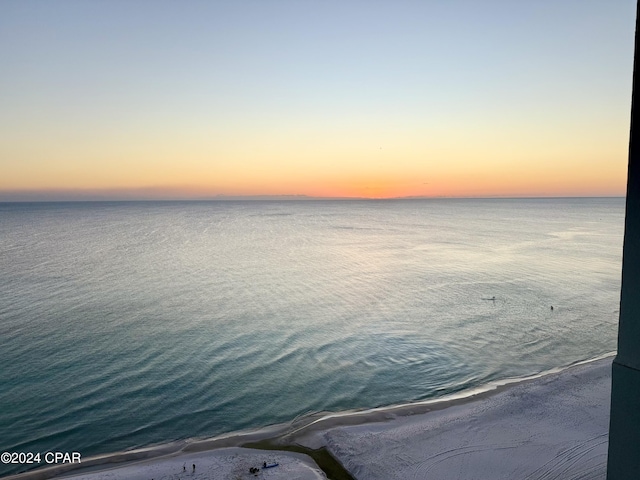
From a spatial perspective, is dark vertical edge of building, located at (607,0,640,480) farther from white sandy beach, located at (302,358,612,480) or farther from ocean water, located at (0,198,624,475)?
ocean water, located at (0,198,624,475)

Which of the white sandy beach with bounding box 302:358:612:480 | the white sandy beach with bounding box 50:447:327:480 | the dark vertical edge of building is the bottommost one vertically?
the white sandy beach with bounding box 50:447:327:480

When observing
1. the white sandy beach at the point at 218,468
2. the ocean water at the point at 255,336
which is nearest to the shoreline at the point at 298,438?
the white sandy beach at the point at 218,468

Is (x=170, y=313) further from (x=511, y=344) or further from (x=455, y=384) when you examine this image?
(x=511, y=344)
